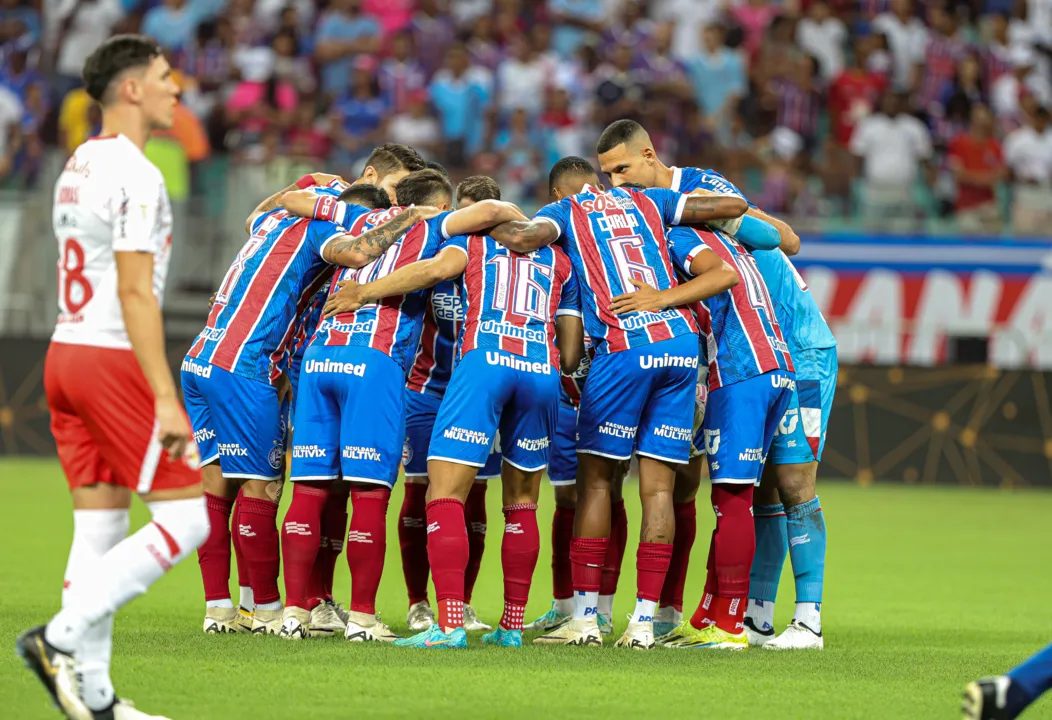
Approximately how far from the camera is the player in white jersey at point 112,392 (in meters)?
4.98

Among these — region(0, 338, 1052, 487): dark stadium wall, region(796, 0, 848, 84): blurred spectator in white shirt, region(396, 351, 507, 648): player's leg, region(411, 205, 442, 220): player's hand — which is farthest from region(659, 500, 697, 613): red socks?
region(796, 0, 848, 84): blurred spectator in white shirt

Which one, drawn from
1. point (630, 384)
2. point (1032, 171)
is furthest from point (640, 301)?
point (1032, 171)

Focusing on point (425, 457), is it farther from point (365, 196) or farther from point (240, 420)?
point (365, 196)

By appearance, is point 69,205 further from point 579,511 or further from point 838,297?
point 838,297

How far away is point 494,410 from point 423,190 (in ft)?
4.83

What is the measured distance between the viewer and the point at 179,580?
32.7ft

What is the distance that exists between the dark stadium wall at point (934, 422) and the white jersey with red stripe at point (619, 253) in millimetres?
10470

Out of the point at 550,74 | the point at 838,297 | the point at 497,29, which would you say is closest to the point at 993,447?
the point at 838,297

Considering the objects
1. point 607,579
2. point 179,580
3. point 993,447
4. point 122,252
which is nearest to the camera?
point 122,252

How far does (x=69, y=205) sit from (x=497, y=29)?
1614cm

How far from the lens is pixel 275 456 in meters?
7.61

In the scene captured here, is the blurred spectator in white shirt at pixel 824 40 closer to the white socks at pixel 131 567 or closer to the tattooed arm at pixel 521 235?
the tattooed arm at pixel 521 235

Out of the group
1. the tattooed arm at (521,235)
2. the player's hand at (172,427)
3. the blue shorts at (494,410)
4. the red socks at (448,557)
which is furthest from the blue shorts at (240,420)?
the player's hand at (172,427)

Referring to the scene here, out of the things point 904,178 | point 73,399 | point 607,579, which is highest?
point 904,178
